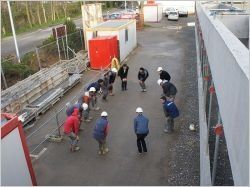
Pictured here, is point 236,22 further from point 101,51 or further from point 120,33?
point 120,33

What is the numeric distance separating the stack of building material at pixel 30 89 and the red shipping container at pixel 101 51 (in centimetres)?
316

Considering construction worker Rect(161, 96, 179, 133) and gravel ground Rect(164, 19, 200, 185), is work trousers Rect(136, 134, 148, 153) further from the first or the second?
construction worker Rect(161, 96, 179, 133)

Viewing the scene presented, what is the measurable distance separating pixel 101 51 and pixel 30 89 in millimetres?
6845

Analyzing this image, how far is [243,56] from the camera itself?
448 centimetres

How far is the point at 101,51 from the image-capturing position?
797 inches

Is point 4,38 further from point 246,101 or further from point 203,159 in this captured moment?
point 246,101

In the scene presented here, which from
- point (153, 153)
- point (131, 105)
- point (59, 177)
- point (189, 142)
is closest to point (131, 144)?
point (153, 153)

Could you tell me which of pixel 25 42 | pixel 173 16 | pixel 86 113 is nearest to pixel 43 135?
pixel 86 113

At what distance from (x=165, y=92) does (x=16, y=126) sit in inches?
292

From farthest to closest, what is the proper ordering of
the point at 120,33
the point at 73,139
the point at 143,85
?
the point at 120,33 < the point at 143,85 < the point at 73,139

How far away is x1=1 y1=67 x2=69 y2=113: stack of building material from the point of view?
13.1 metres

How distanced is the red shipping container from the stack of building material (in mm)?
3157

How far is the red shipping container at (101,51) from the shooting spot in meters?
20.1

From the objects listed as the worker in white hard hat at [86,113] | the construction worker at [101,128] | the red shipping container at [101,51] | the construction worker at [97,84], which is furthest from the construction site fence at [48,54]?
the construction worker at [101,128]
